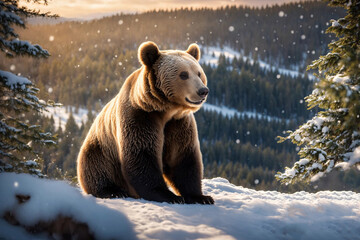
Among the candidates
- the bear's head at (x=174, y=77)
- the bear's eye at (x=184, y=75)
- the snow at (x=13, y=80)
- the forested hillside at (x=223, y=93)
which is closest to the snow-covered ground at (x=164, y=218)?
the bear's head at (x=174, y=77)

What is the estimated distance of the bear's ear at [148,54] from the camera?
4914 mm

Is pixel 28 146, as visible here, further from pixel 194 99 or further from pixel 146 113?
pixel 194 99

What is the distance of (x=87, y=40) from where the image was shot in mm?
191750

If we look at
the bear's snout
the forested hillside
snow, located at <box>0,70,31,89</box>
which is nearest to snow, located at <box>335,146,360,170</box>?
the bear's snout

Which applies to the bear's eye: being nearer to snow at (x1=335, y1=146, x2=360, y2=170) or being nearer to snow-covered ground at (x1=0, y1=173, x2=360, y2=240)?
snow-covered ground at (x1=0, y1=173, x2=360, y2=240)

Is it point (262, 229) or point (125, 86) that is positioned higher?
point (125, 86)

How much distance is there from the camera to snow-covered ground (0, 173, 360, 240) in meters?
3.43

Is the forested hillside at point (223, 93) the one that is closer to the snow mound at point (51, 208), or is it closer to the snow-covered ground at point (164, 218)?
the snow-covered ground at point (164, 218)

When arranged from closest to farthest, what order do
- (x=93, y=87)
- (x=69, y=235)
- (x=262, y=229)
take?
(x=69, y=235) → (x=262, y=229) → (x=93, y=87)

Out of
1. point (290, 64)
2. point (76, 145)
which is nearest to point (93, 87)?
point (76, 145)

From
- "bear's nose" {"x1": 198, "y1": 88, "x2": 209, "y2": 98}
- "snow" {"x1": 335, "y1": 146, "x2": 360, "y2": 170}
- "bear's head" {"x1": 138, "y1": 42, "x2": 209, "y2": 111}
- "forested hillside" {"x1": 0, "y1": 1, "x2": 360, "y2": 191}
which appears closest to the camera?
"bear's nose" {"x1": 198, "y1": 88, "x2": 209, "y2": 98}

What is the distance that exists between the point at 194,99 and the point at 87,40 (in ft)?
653

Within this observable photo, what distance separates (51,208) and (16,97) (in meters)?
4.91

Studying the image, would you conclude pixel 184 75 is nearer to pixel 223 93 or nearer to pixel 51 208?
pixel 51 208
